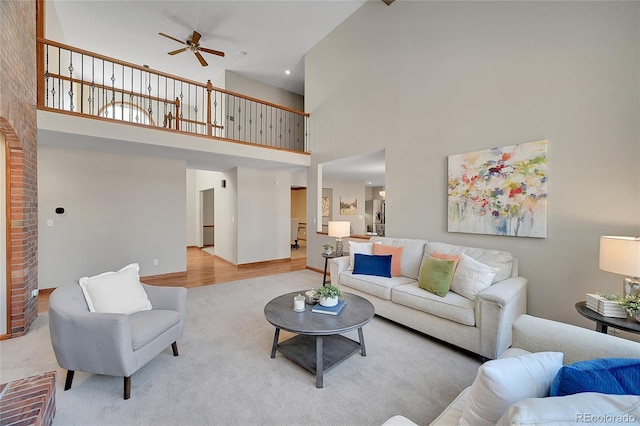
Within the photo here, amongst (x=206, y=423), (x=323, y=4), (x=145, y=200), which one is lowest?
(x=206, y=423)

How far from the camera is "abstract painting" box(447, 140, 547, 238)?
9.32ft

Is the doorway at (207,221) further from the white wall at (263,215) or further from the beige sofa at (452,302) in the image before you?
the beige sofa at (452,302)

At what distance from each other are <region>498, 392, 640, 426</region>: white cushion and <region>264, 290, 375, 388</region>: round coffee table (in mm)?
1372

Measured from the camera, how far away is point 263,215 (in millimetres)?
6574

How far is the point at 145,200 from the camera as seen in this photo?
16.6 feet

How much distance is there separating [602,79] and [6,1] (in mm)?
5524

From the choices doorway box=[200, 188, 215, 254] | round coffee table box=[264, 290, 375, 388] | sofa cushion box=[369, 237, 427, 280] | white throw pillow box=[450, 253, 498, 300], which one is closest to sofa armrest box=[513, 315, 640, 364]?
white throw pillow box=[450, 253, 498, 300]

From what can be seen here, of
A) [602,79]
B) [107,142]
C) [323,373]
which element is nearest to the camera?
[323,373]

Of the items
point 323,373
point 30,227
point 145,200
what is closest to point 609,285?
point 323,373

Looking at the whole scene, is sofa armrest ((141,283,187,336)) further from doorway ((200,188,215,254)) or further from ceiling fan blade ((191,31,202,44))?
doorway ((200,188,215,254))

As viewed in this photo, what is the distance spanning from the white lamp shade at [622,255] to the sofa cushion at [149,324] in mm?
3472

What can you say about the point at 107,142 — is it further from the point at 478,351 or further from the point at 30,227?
the point at 478,351

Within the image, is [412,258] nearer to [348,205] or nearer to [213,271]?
[213,271]

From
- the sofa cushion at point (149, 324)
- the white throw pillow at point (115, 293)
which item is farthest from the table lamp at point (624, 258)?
the white throw pillow at point (115, 293)
